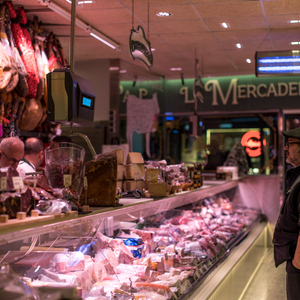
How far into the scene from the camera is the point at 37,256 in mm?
2076

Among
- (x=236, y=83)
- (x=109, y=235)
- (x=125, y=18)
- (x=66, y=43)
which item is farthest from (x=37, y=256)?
(x=236, y=83)

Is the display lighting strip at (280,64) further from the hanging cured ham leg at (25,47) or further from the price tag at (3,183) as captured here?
the price tag at (3,183)

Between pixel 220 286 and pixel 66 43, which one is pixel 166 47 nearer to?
pixel 66 43

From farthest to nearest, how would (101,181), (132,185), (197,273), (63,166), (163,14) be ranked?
1. (163,14)
2. (132,185)
3. (197,273)
4. (101,181)
5. (63,166)

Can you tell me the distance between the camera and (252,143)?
8.52 metres

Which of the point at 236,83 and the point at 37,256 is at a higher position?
the point at 236,83

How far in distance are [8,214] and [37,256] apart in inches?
23.0

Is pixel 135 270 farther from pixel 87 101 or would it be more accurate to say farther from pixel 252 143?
pixel 252 143

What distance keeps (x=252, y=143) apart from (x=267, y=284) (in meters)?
4.09

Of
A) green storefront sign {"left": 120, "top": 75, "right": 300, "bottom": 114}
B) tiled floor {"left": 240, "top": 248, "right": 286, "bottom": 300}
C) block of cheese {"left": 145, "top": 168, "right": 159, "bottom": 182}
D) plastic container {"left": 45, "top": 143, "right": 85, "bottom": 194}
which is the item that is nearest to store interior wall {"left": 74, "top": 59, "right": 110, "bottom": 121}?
green storefront sign {"left": 120, "top": 75, "right": 300, "bottom": 114}

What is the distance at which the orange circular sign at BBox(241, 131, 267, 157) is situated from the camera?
8469mm

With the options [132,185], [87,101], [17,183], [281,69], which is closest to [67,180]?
[17,183]

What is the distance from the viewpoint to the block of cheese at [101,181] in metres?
2.40

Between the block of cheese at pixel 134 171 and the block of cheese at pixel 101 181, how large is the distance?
74 centimetres
